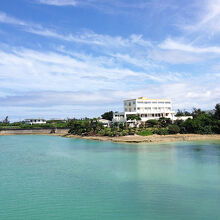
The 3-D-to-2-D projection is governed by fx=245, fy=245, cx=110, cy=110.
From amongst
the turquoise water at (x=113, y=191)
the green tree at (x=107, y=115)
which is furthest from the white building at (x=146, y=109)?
the turquoise water at (x=113, y=191)

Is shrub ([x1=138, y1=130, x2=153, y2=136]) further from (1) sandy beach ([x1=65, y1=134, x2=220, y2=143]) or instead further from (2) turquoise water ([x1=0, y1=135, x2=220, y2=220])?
(2) turquoise water ([x1=0, y1=135, x2=220, y2=220])

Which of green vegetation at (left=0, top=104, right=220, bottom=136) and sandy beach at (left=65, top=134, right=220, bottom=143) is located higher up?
green vegetation at (left=0, top=104, right=220, bottom=136)

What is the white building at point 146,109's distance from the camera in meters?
62.3

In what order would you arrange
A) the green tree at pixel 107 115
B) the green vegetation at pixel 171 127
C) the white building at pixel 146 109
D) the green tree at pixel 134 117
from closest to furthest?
the green vegetation at pixel 171 127 → the green tree at pixel 134 117 → the white building at pixel 146 109 → the green tree at pixel 107 115

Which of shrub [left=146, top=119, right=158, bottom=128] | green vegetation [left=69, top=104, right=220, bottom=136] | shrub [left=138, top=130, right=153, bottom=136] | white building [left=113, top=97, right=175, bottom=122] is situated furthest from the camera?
white building [left=113, top=97, right=175, bottom=122]

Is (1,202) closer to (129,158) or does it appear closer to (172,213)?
(172,213)

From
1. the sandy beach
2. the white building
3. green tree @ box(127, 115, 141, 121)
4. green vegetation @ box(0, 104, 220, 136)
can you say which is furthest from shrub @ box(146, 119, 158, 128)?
the sandy beach

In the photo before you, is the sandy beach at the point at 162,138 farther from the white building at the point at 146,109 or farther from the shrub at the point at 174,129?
the white building at the point at 146,109

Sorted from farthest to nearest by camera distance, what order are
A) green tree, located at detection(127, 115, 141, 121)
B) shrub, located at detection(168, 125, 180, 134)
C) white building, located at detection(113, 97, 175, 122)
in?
white building, located at detection(113, 97, 175, 122) → green tree, located at detection(127, 115, 141, 121) → shrub, located at detection(168, 125, 180, 134)

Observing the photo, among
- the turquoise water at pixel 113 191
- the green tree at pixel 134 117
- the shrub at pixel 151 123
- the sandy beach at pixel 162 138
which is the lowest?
the turquoise water at pixel 113 191

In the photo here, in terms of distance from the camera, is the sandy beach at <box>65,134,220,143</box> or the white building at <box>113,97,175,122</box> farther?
the white building at <box>113,97,175,122</box>

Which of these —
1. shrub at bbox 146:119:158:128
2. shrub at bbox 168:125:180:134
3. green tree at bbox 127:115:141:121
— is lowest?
shrub at bbox 168:125:180:134

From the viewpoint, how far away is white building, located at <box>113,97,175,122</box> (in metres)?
62.3

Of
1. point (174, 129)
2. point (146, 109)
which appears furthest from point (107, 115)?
point (174, 129)
